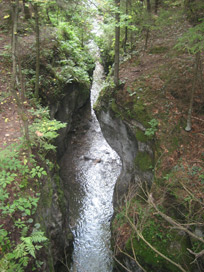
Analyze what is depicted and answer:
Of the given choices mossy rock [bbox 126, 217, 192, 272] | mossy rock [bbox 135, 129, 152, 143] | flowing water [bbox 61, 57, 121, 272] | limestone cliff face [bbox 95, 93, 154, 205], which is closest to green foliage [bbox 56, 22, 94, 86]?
limestone cliff face [bbox 95, 93, 154, 205]

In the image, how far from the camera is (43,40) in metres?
11.2

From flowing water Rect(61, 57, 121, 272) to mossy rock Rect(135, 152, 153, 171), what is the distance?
3851 millimetres

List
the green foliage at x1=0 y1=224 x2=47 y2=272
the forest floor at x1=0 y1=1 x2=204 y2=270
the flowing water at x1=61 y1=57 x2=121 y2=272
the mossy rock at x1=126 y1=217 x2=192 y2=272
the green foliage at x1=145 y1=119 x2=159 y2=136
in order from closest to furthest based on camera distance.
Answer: the green foliage at x1=0 y1=224 x2=47 y2=272 < the mossy rock at x1=126 y1=217 x2=192 y2=272 < the forest floor at x1=0 y1=1 x2=204 y2=270 < the green foliage at x1=145 y1=119 x2=159 y2=136 < the flowing water at x1=61 y1=57 x2=121 y2=272

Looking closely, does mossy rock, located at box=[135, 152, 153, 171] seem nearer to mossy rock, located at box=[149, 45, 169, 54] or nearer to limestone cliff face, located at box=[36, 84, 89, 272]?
limestone cliff face, located at box=[36, 84, 89, 272]

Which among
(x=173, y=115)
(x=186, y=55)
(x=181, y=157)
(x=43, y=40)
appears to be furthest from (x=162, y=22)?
(x=43, y=40)

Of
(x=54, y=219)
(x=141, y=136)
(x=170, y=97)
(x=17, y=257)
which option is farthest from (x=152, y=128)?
(x=17, y=257)

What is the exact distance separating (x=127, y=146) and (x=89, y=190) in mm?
3836

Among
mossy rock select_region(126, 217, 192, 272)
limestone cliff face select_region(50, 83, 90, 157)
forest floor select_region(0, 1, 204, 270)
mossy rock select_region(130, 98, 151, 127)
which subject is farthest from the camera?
limestone cliff face select_region(50, 83, 90, 157)

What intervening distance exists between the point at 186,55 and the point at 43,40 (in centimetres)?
771

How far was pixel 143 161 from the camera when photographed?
8406 mm

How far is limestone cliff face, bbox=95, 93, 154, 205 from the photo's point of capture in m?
8.34

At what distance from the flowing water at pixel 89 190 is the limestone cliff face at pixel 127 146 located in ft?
5.06

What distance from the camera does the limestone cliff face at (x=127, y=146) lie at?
834 cm

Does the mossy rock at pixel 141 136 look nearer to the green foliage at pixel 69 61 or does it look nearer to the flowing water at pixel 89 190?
the flowing water at pixel 89 190
